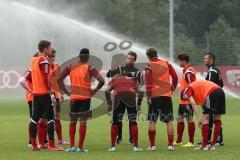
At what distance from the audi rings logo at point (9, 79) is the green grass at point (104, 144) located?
1579 cm

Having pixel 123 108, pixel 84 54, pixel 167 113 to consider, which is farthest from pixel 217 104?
pixel 84 54

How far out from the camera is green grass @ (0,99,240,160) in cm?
1374

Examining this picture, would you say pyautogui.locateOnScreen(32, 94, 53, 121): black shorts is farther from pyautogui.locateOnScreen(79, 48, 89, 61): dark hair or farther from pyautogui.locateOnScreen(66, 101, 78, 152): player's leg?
pyautogui.locateOnScreen(79, 48, 89, 61): dark hair

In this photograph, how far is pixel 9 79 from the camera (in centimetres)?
4094

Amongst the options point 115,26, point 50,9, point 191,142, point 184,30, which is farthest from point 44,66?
point 184,30

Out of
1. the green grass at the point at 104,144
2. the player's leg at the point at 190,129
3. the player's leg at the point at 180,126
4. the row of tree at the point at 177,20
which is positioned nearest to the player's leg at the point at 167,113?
the green grass at the point at 104,144

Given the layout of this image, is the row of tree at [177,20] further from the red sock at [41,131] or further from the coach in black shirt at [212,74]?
the red sock at [41,131]

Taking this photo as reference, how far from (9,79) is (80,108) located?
26.6m

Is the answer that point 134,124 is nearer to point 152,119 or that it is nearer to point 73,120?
point 152,119

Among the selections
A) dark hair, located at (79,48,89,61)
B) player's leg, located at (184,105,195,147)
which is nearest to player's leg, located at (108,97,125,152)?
dark hair, located at (79,48,89,61)

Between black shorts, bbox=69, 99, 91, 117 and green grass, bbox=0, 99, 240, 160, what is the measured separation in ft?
2.73

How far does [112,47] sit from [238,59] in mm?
8951

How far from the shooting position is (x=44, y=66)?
14.9m

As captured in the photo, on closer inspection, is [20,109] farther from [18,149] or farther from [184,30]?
[184,30]
